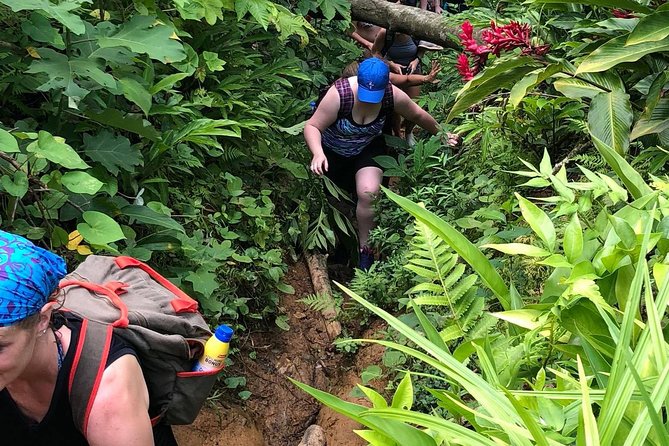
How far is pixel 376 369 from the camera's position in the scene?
3.38 metres

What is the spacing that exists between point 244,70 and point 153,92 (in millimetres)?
1327

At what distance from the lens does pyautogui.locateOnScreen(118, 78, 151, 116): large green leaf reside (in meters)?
2.81

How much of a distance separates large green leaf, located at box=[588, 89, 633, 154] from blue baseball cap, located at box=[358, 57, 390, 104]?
1.59m

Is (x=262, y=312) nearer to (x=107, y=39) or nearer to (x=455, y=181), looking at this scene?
(x=455, y=181)

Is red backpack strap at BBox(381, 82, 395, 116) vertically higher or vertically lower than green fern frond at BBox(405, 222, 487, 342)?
lower

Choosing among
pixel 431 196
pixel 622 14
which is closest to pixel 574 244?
pixel 622 14

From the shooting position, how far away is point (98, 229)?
8.23 ft

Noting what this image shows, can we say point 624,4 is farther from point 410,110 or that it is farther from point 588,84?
point 410,110

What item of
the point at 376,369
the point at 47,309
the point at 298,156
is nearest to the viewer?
the point at 47,309

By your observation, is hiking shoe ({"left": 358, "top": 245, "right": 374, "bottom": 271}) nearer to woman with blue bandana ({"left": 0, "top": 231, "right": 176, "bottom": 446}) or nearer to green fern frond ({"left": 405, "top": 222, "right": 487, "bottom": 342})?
green fern frond ({"left": 405, "top": 222, "right": 487, "bottom": 342})

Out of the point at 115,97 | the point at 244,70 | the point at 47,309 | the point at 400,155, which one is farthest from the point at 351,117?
the point at 47,309

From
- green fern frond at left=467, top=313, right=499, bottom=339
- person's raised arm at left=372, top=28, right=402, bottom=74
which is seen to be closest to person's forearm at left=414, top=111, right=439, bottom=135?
person's raised arm at left=372, top=28, right=402, bottom=74

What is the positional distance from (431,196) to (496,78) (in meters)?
1.14

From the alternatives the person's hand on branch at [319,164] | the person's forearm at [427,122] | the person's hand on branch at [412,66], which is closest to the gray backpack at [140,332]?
the person's hand on branch at [319,164]
